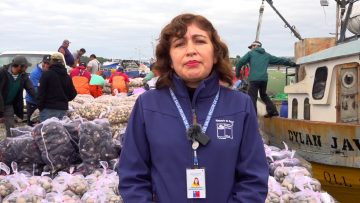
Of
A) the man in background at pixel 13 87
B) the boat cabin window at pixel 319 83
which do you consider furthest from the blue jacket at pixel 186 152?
the man in background at pixel 13 87

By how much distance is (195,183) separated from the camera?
2.12 meters

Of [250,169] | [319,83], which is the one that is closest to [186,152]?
[250,169]

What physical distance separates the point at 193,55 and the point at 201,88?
0.50 feet

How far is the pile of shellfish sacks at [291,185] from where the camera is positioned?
404cm

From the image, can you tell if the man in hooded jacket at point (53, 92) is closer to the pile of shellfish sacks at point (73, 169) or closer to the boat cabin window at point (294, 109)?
the pile of shellfish sacks at point (73, 169)

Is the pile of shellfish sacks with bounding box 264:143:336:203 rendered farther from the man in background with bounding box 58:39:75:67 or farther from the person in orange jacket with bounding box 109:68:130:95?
the man in background with bounding box 58:39:75:67

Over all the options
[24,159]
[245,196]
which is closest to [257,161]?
[245,196]

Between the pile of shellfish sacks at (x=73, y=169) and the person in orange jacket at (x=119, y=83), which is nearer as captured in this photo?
the pile of shellfish sacks at (x=73, y=169)

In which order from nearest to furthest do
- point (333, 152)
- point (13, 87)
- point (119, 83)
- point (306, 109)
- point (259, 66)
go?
point (333, 152), point (13, 87), point (306, 109), point (259, 66), point (119, 83)

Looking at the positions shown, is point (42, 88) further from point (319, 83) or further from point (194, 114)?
point (194, 114)

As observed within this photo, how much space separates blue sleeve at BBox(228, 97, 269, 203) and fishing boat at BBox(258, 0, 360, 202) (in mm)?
4334

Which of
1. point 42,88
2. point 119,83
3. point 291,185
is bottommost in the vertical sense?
point 291,185

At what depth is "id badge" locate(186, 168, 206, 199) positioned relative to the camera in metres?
2.11

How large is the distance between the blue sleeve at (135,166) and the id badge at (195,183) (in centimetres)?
20
